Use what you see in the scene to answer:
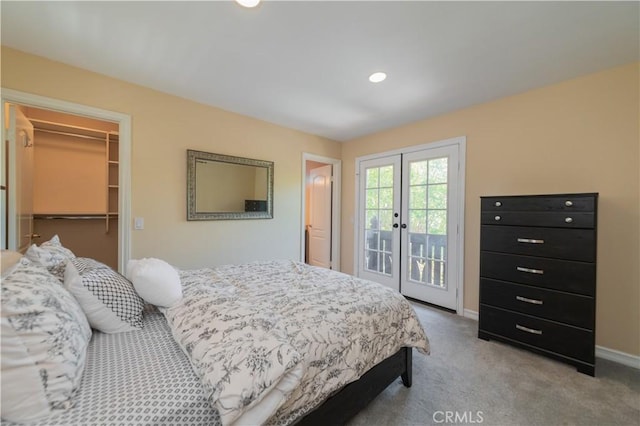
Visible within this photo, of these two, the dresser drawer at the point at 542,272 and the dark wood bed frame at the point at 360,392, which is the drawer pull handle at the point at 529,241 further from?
the dark wood bed frame at the point at 360,392

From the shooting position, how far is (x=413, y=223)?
359 centimetres

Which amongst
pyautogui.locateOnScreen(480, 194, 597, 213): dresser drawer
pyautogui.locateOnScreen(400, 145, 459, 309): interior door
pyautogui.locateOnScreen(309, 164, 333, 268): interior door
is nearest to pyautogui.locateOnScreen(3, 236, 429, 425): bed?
pyautogui.locateOnScreen(480, 194, 597, 213): dresser drawer

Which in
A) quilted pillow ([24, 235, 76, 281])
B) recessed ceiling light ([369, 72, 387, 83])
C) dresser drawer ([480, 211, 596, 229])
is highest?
recessed ceiling light ([369, 72, 387, 83])

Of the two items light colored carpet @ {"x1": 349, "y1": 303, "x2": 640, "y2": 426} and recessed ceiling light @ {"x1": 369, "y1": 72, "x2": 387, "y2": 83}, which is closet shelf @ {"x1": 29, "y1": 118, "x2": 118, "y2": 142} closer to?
recessed ceiling light @ {"x1": 369, "y1": 72, "x2": 387, "y2": 83}

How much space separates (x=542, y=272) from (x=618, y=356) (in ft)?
3.06

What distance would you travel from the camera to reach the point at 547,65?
2188mm

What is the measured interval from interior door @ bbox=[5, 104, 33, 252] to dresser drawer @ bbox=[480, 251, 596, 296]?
4054 mm

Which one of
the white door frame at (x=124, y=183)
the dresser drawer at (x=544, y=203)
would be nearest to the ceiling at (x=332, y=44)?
the white door frame at (x=124, y=183)

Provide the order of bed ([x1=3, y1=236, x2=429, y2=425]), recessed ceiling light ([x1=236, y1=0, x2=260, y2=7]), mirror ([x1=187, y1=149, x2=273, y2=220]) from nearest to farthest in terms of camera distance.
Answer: bed ([x1=3, y1=236, x2=429, y2=425]) → recessed ceiling light ([x1=236, y1=0, x2=260, y2=7]) → mirror ([x1=187, y1=149, x2=273, y2=220])

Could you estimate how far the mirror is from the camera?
2.99 meters

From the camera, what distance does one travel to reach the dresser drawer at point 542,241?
199 centimetres

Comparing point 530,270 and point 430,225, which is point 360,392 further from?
point 430,225

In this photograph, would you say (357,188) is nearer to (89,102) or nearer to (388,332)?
(388,332)

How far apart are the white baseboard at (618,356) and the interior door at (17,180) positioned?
4962 millimetres
